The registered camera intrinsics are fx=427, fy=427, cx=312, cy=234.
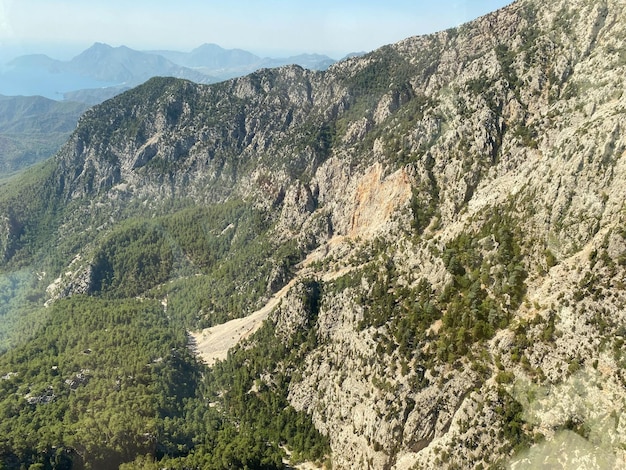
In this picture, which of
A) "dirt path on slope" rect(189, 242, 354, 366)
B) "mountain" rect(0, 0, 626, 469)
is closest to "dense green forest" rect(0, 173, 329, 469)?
"mountain" rect(0, 0, 626, 469)

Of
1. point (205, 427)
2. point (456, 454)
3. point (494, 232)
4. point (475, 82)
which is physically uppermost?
point (475, 82)

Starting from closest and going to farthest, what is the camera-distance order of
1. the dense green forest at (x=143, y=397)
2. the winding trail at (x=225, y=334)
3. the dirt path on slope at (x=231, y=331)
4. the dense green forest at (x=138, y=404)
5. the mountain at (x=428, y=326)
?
the mountain at (x=428, y=326)
the dense green forest at (x=138, y=404)
the dense green forest at (x=143, y=397)
the dirt path on slope at (x=231, y=331)
the winding trail at (x=225, y=334)

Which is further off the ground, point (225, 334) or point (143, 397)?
point (143, 397)

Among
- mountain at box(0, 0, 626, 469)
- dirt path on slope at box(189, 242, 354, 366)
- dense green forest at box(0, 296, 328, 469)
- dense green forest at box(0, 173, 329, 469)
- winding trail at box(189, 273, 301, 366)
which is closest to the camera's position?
mountain at box(0, 0, 626, 469)

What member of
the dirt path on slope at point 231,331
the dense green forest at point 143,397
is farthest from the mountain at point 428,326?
the dirt path on slope at point 231,331

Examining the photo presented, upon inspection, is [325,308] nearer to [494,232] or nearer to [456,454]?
[494,232]

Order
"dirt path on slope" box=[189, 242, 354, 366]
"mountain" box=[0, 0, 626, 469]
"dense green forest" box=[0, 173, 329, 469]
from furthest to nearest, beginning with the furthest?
1. "dirt path on slope" box=[189, 242, 354, 366]
2. "dense green forest" box=[0, 173, 329, 469]
3. "mountain" box=[0, 0, 626, 469]

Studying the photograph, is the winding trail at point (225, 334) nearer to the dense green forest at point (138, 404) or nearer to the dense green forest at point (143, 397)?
the dense green forest at point (143, 397)

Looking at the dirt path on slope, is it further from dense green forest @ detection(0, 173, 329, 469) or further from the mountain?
dense green forest @ detection(0, 173, 329, 469)

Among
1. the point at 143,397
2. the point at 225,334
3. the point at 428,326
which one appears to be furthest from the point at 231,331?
the point at 428,326

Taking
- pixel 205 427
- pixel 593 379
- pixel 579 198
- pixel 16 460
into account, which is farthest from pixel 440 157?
pixel 16 460

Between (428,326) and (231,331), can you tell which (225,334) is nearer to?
(231,331)
